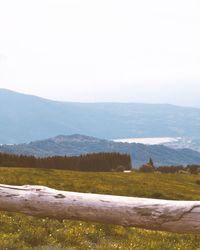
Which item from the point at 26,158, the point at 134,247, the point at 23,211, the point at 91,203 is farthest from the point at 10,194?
the point at 26,158

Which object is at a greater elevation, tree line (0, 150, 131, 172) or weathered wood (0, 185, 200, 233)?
weathered wood (0, 185, 200, 233)

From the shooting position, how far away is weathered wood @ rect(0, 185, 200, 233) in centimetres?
788

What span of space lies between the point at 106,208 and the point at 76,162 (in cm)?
12049

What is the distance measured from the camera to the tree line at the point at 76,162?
10200 cm

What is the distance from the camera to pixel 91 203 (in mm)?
8539

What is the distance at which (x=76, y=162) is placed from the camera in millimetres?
128375

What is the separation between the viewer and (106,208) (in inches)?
331

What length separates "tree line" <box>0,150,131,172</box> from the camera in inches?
4016

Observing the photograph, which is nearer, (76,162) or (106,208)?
(106,208)

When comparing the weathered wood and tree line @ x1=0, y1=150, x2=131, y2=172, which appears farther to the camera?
tree line @ x1=0, y1=150, x2=131, y2=172

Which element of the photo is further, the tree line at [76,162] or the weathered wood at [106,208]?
the tree line at [76,162]

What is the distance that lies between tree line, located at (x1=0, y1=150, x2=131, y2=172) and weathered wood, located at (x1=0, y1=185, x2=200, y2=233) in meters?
86.8

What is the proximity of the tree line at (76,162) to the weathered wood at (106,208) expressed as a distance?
285 ft

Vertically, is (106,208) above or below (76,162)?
above
